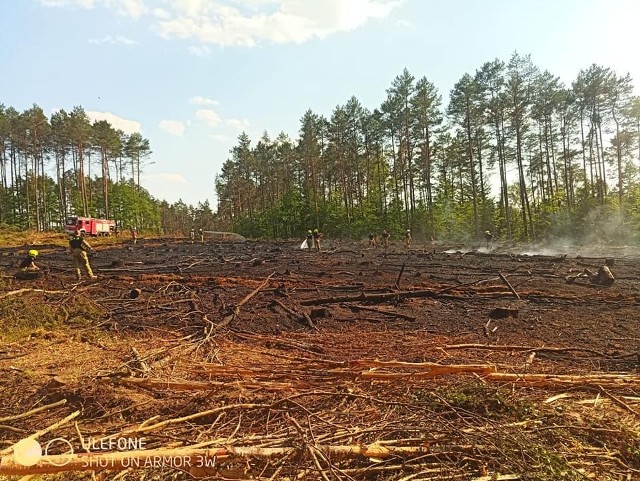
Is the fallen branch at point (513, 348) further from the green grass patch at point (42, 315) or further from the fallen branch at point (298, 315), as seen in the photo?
the green grass patch at point (42, 315)

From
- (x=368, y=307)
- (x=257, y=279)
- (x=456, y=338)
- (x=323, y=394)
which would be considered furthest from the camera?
(x=257, y=279)

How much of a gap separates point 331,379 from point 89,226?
167 ft

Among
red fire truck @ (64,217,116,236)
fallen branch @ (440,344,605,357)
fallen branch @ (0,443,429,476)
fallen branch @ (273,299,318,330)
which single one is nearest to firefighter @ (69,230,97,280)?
fallen branch @ (273,299,318,330)

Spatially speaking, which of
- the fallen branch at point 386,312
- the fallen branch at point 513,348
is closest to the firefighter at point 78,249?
the fallen branch at point 386,312

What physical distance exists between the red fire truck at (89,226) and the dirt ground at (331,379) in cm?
3681

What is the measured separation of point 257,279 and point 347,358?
345 inches

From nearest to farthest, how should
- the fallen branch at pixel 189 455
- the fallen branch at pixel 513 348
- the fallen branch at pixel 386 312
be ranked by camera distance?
the fallen branch at pixel 189 455 < the fallen branch at pixel 513 348 < the fallen branch at pixel 386 312

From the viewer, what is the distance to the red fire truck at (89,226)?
44.5 metres

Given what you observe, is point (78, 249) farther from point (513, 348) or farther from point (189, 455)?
point (513, 348)

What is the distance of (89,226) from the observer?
→ 46.9 meters

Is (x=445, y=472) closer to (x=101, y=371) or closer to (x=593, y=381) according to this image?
(x=593, y=381)

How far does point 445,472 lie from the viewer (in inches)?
116

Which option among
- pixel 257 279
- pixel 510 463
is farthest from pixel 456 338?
pixel 257 279

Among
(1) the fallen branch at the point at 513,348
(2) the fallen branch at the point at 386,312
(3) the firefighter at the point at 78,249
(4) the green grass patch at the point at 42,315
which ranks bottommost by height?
(1) the fallen branch at the point at 513,348
